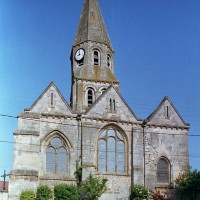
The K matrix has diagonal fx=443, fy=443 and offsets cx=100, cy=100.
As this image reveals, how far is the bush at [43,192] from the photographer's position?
121ft

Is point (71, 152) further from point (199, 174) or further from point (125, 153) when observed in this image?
point (199, 174)

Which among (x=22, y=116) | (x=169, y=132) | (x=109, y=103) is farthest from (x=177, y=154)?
(x=22, y=116)

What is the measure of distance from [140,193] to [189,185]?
4894 millimetres

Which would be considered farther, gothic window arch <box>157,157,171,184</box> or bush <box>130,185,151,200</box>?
gothic window arch <box>157,157,171,184</box>

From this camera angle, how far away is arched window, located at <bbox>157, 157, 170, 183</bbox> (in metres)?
42.1

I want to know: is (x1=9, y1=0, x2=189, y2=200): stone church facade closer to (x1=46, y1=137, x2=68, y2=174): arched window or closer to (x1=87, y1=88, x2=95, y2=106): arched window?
(x1=46, y1=137, x2=68, y2=174): arched window

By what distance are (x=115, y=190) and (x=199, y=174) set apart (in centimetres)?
771

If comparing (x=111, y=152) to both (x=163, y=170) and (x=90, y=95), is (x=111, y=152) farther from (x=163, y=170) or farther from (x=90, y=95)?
(x=90, y=95)

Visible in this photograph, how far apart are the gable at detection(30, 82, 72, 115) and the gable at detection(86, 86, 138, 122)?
7.94ft

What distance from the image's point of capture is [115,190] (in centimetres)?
4025

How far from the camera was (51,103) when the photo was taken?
41.1 m

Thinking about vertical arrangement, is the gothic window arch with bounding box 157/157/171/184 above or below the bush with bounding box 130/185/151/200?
above

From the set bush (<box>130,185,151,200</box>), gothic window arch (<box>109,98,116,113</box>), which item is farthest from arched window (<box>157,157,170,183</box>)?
gothic window arch (<box>109,98,116,113</box>)

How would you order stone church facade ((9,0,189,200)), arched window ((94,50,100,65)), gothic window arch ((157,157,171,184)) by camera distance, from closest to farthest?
stone church facade ((9,0,189,200)) → gothic window arch ((157,157,171,184)) → arched window ((94,50,100,65))
